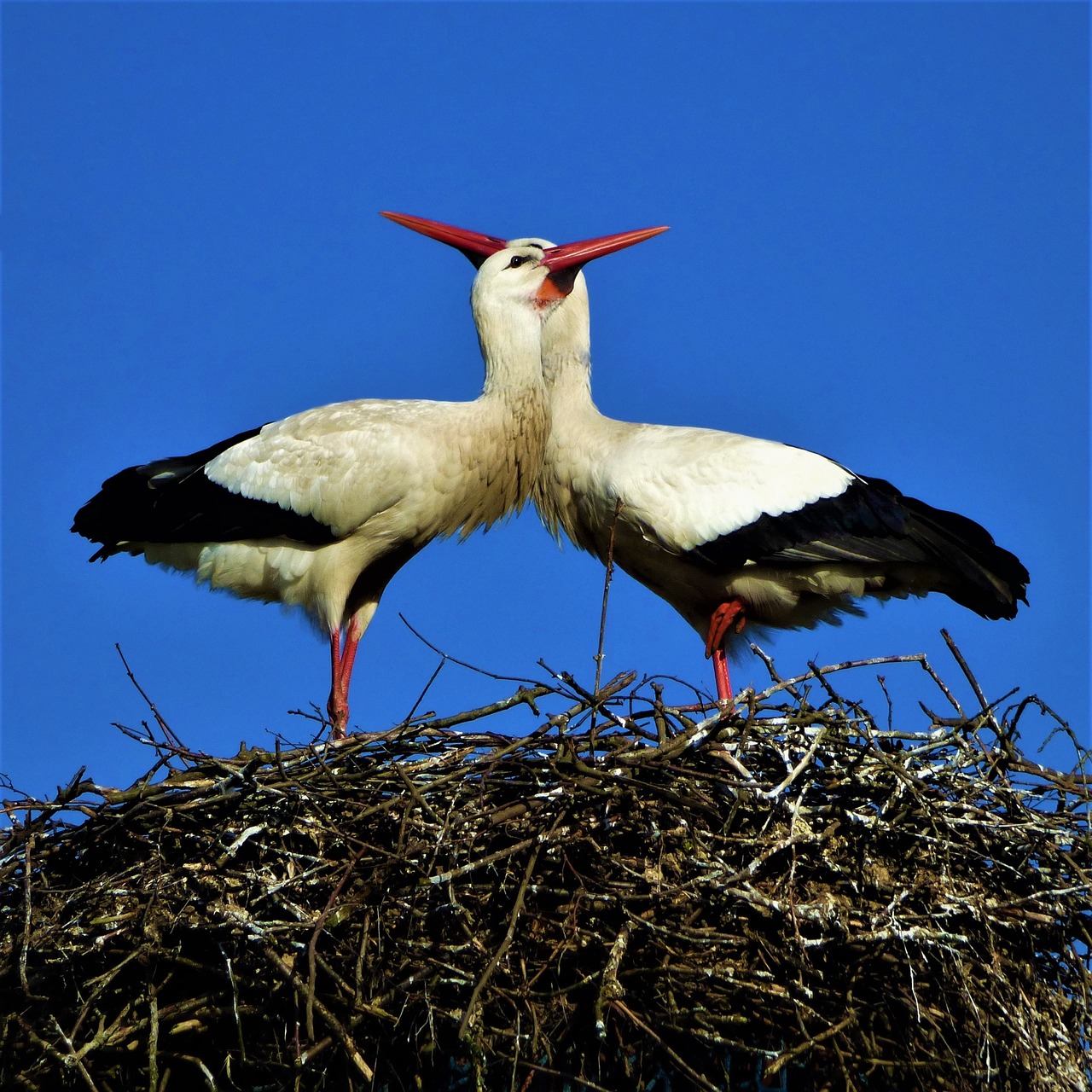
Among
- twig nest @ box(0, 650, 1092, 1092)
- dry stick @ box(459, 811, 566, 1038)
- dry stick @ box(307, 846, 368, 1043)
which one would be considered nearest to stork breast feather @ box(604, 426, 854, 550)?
twig nest @ box(0, 650, 1092, 1092)

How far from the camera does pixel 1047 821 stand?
423 cm

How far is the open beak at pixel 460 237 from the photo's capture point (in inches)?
254

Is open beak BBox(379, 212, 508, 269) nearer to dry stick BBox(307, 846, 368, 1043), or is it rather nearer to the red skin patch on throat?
the red skin patch on throat

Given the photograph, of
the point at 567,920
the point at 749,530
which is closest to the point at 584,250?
the point at 749,530

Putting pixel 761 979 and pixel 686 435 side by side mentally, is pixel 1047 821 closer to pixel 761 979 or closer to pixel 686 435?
pixel 761 979

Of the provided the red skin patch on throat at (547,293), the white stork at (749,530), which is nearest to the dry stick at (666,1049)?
the white stork at (749,530)

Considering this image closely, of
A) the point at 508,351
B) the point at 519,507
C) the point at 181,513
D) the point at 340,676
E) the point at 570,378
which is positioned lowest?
the point at 340,676

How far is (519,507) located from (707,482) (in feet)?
2.42

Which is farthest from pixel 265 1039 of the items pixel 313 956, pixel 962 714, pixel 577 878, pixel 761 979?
pixel 962 714

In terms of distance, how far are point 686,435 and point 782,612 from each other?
0.73m

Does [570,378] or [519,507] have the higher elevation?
[570,378]

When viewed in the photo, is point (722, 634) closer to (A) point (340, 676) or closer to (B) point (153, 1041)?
(A) point (340, 676)

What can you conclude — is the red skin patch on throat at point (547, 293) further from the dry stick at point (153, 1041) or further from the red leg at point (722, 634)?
the dry stick at point (153, 1041)

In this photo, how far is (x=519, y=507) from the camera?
6113 mm
